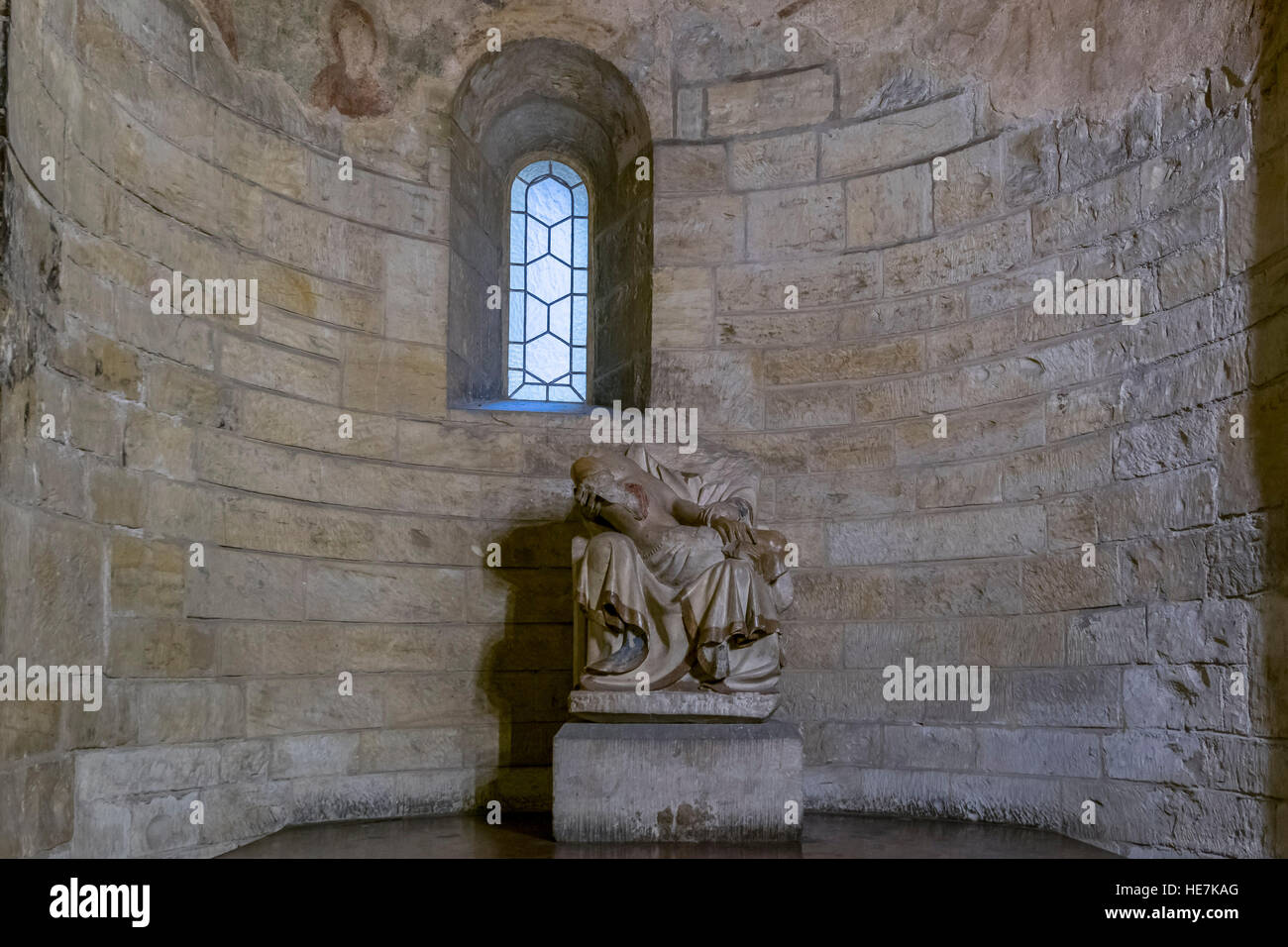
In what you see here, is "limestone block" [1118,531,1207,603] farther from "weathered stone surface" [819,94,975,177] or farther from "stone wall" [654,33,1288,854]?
"weathered stone surface" [819,94,975,177]

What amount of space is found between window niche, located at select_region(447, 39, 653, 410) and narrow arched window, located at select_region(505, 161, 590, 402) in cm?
1

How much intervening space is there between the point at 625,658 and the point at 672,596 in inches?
11.9

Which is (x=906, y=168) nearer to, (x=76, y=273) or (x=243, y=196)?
(x=243, y=196)

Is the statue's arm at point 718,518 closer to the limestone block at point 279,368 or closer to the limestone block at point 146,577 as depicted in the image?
the limestone block at point 279,368

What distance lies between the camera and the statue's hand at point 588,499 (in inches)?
192

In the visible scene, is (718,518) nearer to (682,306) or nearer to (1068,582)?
(1068,582)

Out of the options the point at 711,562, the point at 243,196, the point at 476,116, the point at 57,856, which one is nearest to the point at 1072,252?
the point at 711,562

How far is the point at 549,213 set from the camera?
7078 mm

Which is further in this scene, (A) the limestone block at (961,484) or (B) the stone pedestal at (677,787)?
(A) the limestone block at (961,484)

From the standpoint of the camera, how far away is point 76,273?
14.4 ft

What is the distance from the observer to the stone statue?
4645 millimetres

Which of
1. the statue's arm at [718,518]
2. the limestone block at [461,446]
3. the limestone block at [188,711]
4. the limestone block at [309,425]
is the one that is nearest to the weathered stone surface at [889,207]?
the statue's arm at [718,518]

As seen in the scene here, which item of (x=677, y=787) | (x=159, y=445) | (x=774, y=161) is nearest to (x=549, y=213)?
(x=774, y=161)

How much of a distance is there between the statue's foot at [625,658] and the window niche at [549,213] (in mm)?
1931
